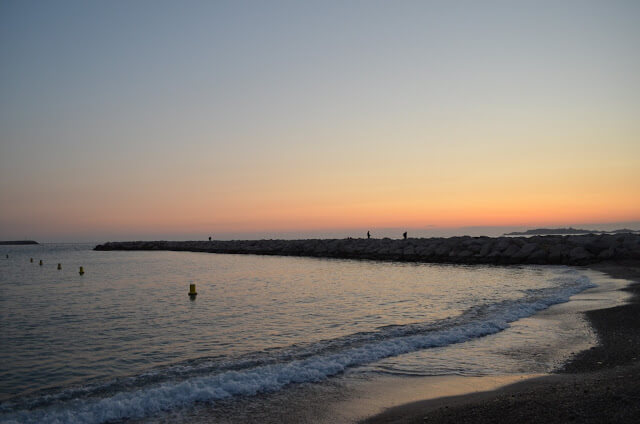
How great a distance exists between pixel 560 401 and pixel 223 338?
7.74m

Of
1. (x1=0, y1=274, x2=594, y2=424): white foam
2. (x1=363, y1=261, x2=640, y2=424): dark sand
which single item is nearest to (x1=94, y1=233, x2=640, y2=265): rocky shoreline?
(x1=0, y1=274, x2=594, y2=424): white foam

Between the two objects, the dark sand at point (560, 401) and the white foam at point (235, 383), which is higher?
the dark sand at point (560, 401)

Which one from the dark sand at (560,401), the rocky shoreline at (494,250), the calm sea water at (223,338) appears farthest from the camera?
the rocky shoreline at (494,250)

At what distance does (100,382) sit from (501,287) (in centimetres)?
1670

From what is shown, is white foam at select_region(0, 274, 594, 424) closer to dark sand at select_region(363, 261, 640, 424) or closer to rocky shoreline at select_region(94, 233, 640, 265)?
dark sand at select_region(363, 261, 640, 424)

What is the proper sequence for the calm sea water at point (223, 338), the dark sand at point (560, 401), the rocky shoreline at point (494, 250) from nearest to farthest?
the dark sand at point (560, 401) < the calm sea water at point (223, 338) < the rocky shoreline at point (494, 250)

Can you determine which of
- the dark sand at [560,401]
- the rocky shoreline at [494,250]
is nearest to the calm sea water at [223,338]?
the dark sand at [560,401]

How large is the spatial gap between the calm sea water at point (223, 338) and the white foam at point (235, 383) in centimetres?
2

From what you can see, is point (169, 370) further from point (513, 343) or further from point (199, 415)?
point (513, 343)

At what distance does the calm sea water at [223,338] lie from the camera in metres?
7.11

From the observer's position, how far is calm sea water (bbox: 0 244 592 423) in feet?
23.3

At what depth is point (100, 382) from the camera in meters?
7.69

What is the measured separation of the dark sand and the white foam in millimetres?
2359

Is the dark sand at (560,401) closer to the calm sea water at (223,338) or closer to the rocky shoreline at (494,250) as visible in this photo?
the calm sea water at (223,338)
